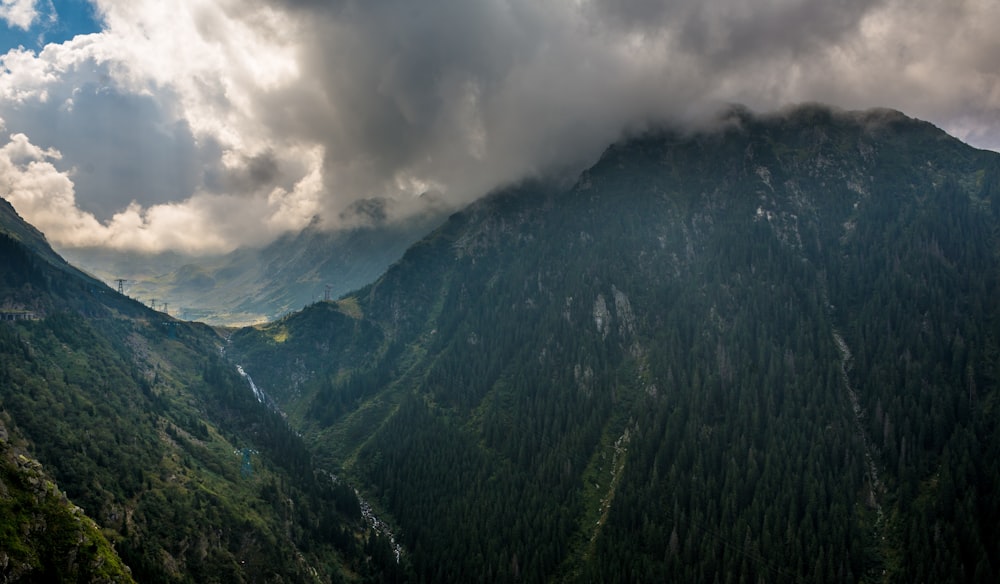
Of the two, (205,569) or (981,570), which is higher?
(981,570)

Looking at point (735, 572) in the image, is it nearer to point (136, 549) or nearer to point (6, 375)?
point (136, 549)

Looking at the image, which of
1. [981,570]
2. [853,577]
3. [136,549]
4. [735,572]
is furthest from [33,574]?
[981,570]

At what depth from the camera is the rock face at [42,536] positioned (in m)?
104

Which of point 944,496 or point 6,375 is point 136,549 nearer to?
point 6,375

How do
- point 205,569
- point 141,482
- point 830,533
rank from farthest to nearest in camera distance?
point 830,533 < point 141,482 < point 205,569

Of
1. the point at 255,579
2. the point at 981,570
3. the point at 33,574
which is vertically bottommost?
the point at 255,579

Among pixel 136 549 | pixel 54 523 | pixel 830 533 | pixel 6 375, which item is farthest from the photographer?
pixel 830 533

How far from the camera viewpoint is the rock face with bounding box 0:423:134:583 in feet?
340

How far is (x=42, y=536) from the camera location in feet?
362

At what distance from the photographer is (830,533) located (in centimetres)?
19562

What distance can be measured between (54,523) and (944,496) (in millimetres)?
249050

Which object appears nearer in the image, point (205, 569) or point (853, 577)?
point (205, 569)

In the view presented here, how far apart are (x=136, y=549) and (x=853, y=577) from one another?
20779 cm

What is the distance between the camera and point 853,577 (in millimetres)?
180875
